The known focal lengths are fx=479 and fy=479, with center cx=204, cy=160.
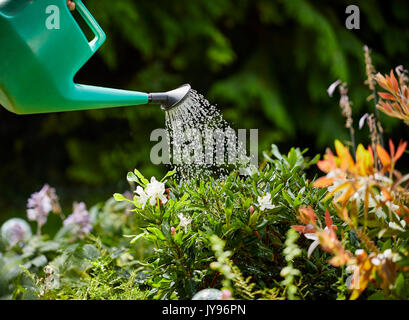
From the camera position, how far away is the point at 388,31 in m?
4.65

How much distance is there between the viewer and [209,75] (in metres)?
4.88

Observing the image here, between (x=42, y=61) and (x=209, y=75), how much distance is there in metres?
3.88

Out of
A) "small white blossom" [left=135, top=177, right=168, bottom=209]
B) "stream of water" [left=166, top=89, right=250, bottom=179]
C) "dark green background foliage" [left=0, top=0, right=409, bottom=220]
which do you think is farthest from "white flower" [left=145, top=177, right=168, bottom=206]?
"dark green background foliage" [left=0, top=0, right=409, bottom=220]

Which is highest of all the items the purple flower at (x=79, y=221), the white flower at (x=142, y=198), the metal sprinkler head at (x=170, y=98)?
the metal sprinkler head at (x=170, y=98)

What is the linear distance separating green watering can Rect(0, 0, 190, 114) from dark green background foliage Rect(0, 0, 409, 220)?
9.06ft

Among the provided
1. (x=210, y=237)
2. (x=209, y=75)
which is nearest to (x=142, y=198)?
(x=210, y=237)

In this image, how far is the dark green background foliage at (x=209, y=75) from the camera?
425cm

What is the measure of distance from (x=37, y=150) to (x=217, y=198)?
180 inches

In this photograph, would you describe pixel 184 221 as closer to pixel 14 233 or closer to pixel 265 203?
pixel 265 203

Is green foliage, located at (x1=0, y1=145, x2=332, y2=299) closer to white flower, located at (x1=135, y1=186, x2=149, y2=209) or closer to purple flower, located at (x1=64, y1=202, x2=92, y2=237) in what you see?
white flower, located at (x1=135, y1=186, x2=149, y2=209)

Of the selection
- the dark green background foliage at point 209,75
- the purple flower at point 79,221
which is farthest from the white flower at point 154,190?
the dark green background foliage at point 209,75

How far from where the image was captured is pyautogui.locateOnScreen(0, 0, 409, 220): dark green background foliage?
425cm

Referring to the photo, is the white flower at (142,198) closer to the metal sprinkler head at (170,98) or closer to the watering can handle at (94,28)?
the metal sprinkler head at (170,98)

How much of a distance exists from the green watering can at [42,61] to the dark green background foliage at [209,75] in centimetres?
276
